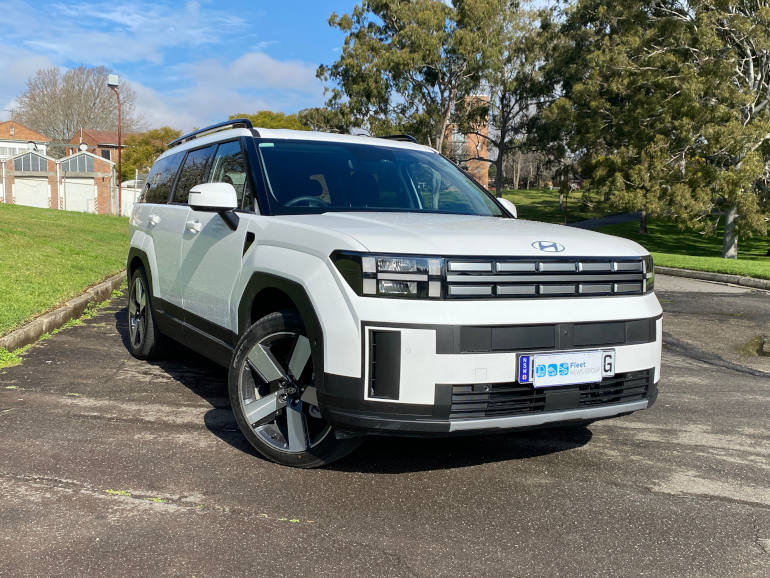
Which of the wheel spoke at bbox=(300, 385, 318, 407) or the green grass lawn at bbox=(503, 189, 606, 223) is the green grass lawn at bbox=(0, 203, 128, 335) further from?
the green grass lawn at bbox=(503, 189, 606, 223)

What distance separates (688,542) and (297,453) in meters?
1.89

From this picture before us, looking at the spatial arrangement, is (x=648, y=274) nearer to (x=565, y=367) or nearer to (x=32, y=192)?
(x=565, y=367)

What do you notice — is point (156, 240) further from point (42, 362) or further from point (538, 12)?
point (538, 12)

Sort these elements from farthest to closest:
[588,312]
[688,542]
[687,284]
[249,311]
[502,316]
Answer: [687,284], [249,311], [588,312], [502,316], [688,542]

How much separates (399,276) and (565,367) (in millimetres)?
910

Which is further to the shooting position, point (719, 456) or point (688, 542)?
point (719, 456)

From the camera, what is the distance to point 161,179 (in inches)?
259

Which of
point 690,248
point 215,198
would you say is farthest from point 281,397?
point 690,248

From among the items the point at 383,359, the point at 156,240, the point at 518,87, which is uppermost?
the point at 518,87

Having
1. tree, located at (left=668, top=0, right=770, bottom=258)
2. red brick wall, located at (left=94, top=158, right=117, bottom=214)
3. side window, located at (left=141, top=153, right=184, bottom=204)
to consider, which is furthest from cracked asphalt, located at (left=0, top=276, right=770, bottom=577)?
red brick wall, located at (left=94, top=158, right=117, bottom=214)

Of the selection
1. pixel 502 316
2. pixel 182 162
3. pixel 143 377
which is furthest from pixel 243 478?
pixel 182 162

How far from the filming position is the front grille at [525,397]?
3402 millimetres

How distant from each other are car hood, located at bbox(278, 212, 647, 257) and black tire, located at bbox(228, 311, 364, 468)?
597 mm

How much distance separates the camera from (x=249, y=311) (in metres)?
4.27
